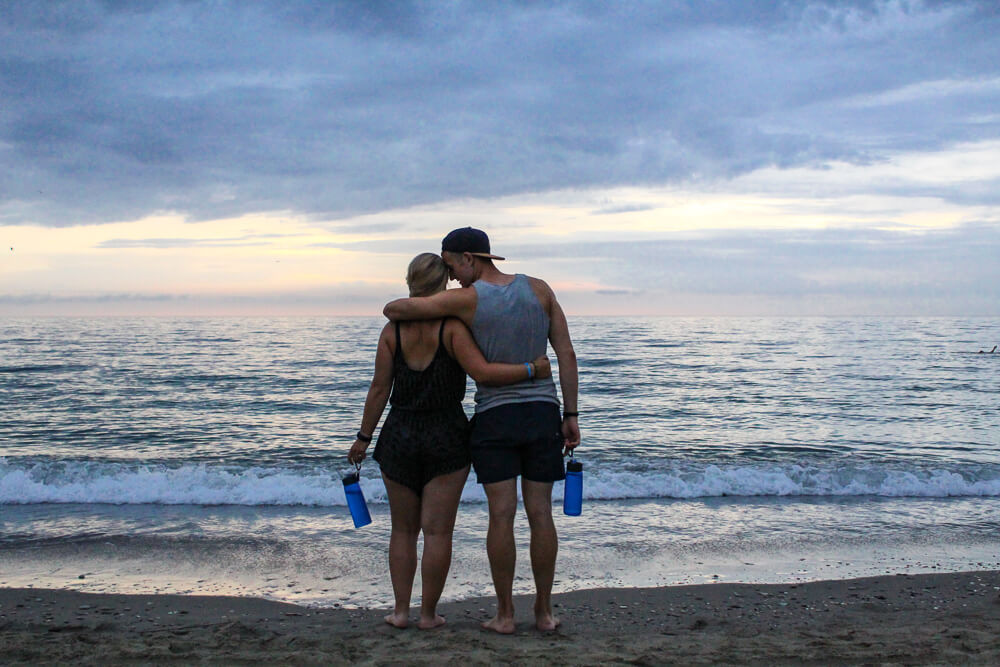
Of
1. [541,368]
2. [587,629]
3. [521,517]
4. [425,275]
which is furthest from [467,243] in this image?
[521,517]

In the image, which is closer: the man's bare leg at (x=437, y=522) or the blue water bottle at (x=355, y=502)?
the man's bare leg at (x=437, y=522)

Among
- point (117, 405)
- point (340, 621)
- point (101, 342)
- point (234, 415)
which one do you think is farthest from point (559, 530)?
point (101, 342)

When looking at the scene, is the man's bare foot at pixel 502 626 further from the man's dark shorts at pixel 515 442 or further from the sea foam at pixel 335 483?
the sea foam at pixel 335 483

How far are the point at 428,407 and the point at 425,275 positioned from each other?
22.2 inches

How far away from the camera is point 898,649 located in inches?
→ 123

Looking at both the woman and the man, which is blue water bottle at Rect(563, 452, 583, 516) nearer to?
the man

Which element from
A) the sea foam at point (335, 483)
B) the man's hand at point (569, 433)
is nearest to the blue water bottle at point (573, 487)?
the man's hand at point (569, 433)

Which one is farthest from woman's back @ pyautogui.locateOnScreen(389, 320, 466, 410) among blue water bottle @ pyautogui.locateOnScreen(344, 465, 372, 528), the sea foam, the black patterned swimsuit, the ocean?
the sea foam

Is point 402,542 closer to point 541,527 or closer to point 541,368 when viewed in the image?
point 541,527

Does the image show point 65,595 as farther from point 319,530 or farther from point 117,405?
point 117,405

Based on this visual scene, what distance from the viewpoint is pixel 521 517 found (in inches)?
247

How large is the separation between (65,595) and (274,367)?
1799cm

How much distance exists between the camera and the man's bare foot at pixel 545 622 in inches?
136

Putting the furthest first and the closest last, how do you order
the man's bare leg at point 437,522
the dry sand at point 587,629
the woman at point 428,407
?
the man's bare leg at point 437,522, the woman at point 428,407, the dry sand at point 587,629
